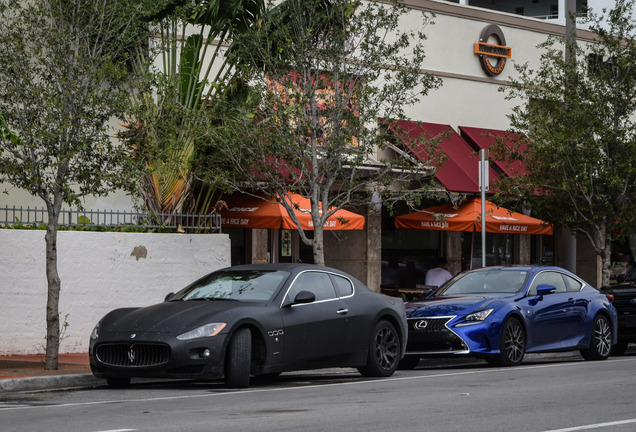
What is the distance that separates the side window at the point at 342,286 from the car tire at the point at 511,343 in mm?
2712

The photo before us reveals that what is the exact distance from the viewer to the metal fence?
1746 centimetres

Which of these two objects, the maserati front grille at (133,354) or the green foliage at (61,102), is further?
the green foliage at (61,102)

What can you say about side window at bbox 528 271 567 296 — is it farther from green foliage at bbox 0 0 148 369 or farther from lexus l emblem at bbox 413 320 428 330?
green foliage at bbox 0 0 148 369

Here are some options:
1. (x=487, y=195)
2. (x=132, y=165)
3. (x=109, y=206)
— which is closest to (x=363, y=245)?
(x=487, y=195)

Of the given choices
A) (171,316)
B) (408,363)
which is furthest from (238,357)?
(408,363)

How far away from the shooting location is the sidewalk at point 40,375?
12.7 metres

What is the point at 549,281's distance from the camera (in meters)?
17.2

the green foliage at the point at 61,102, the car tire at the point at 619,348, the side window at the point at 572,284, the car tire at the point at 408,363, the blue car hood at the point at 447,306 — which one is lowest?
the car tire at the point at 619,348

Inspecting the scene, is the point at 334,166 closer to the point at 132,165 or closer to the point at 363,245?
the point at 132,165

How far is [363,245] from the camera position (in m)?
26.0

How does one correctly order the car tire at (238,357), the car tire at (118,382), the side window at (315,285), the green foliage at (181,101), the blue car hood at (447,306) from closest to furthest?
the car tire at (238,357) < the car tire at (118,382) < the side window at (315,285) < the blue car hood at (447,306) < the green foliage at (181,101)

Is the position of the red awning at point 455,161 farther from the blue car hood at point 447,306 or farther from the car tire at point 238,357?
the car tire at point 238,357

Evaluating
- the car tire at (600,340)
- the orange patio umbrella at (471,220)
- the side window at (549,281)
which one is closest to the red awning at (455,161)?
the orange patio umbrella at (471,220)

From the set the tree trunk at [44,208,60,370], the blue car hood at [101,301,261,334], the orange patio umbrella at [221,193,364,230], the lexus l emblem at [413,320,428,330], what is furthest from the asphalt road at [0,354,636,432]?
the orange patio umbrella at [221,193,364,230]
